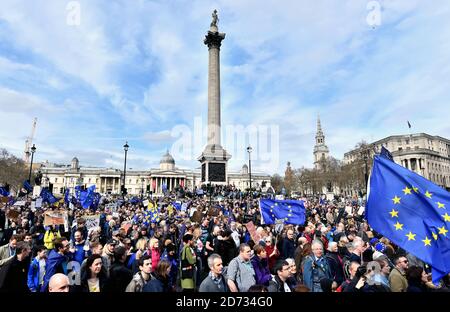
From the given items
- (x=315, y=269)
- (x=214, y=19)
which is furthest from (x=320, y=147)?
(x=315, y=269)

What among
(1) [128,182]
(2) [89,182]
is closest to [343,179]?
(1) [128,182]

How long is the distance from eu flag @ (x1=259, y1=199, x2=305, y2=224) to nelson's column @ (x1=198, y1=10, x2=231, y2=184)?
3261cm

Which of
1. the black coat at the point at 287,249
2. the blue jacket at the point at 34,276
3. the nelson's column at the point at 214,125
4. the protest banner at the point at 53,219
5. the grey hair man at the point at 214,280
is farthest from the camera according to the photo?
the nelson's column at the point at 214,125

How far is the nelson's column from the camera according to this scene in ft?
148

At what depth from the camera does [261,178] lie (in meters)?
132

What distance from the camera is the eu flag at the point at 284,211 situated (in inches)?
460

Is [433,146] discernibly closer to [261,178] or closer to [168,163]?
[261,178]

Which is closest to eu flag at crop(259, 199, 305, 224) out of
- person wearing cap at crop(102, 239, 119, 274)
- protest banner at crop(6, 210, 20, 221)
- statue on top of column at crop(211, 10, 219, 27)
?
person wearing cap at crop(102, 239, 119, 274)

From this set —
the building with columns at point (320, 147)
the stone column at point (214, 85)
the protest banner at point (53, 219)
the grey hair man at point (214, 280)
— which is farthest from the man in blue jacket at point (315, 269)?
the building with columns at point (320, 147)

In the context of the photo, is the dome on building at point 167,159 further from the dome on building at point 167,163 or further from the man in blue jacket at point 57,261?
the man in blue jacket at point 57,261

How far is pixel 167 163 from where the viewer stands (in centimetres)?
13875

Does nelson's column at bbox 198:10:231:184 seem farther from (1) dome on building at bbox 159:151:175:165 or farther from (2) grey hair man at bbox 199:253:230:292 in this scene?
(1) dome on building at bbox 159:151:175:165

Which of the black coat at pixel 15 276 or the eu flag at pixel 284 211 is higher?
the eu flag at pixel 284 211
